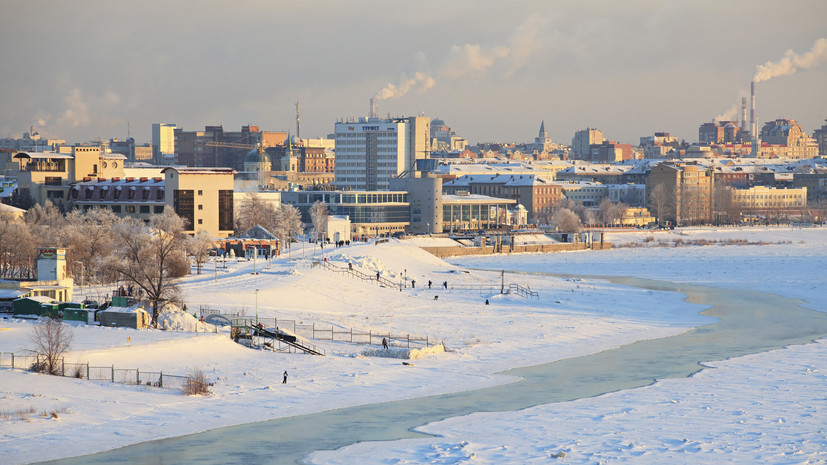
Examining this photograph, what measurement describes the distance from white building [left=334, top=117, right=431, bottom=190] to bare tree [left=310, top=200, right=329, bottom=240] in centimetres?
4460

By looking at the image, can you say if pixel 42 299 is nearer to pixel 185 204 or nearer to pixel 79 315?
pixel 79 315

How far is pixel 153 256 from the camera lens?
186ft

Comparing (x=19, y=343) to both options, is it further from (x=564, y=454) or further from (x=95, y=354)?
(x=564, y=454)

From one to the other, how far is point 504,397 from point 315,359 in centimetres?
786

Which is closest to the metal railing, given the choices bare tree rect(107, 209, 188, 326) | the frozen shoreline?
the frozen shoreline

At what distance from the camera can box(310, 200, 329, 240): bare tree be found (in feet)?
346

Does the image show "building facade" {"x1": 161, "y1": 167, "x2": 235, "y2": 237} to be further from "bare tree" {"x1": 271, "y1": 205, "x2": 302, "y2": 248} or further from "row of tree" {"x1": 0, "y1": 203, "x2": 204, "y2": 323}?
"row of tree" {"x1": 0, "y1": 203, "x2": 204, "y2": 323}

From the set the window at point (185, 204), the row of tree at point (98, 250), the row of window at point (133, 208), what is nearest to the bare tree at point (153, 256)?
the row of tree at point (98, 250)

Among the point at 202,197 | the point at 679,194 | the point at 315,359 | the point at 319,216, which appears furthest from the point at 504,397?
the point at 679,194

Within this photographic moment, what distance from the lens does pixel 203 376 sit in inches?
1313

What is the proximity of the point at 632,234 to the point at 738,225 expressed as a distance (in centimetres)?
3083

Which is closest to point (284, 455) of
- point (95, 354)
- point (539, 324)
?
point (95, 354)

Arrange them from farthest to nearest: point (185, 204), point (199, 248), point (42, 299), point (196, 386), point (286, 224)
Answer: point (286, 224)
point (185, 204)
point (199, 248)
point (42, 299)
point (196, 386)

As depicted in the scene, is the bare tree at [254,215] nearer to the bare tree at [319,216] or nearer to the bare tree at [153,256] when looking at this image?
the bare tree at [319,216]
